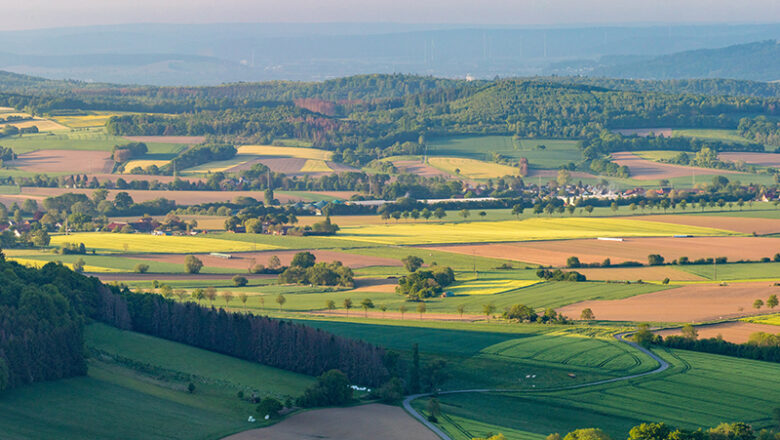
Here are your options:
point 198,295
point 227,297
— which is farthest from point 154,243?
point 227,297

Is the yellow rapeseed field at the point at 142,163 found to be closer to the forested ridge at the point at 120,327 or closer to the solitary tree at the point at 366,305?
the solitary tree at the point at 366,305

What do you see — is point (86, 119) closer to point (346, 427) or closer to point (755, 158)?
point (755, 158)

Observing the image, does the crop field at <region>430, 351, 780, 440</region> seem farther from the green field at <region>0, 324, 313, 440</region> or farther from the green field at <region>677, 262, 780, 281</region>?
the green field at <region>677, 262, 780, 281</region>

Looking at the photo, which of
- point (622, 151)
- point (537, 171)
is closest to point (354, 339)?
point (537, 171)

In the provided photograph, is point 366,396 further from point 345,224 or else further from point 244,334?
→ point 345,224

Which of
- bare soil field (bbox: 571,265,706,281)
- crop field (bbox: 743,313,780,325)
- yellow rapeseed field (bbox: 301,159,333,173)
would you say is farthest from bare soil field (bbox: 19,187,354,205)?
crop field (bbox: 743,313,780,325)

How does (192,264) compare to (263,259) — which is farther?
(263,259)
